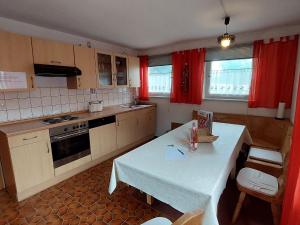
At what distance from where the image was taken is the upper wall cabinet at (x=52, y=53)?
222cm

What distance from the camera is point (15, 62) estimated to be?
2.04m

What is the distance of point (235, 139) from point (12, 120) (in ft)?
9.62

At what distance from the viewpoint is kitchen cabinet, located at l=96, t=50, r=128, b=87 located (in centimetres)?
320

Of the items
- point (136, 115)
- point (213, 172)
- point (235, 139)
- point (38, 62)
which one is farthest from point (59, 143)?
point (235, 139)

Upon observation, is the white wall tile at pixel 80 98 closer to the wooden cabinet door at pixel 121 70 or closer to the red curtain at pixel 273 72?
the wooden cabinet door at pixel 121 70

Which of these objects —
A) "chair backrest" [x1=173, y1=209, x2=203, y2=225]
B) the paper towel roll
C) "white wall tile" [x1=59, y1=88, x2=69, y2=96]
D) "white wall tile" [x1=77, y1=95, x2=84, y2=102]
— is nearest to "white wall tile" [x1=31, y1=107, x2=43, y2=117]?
"white wall tile" [x1=59, y1=88, x2=69, y2=96]

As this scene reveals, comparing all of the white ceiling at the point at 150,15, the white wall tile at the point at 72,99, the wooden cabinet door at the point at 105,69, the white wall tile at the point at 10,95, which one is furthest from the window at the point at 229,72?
the white wall tile at the point at 10,95

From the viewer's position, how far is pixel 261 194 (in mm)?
1522

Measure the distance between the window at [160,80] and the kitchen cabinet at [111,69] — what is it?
2.66ft

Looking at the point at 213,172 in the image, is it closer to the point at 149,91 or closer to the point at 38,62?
the point at 38,62

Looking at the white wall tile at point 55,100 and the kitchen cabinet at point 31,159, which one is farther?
the white wall tile at point 55,100

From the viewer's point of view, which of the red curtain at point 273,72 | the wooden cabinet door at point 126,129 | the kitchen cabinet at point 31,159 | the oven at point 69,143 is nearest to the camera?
the kitchen cabinet at point 31,159

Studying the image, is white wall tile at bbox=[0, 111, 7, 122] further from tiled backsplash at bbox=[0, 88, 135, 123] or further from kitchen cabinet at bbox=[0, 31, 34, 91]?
kitchen cabinet at bbox=[0, 31, 34, 91]

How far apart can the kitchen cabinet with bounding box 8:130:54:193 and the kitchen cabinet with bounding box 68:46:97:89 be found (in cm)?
97
